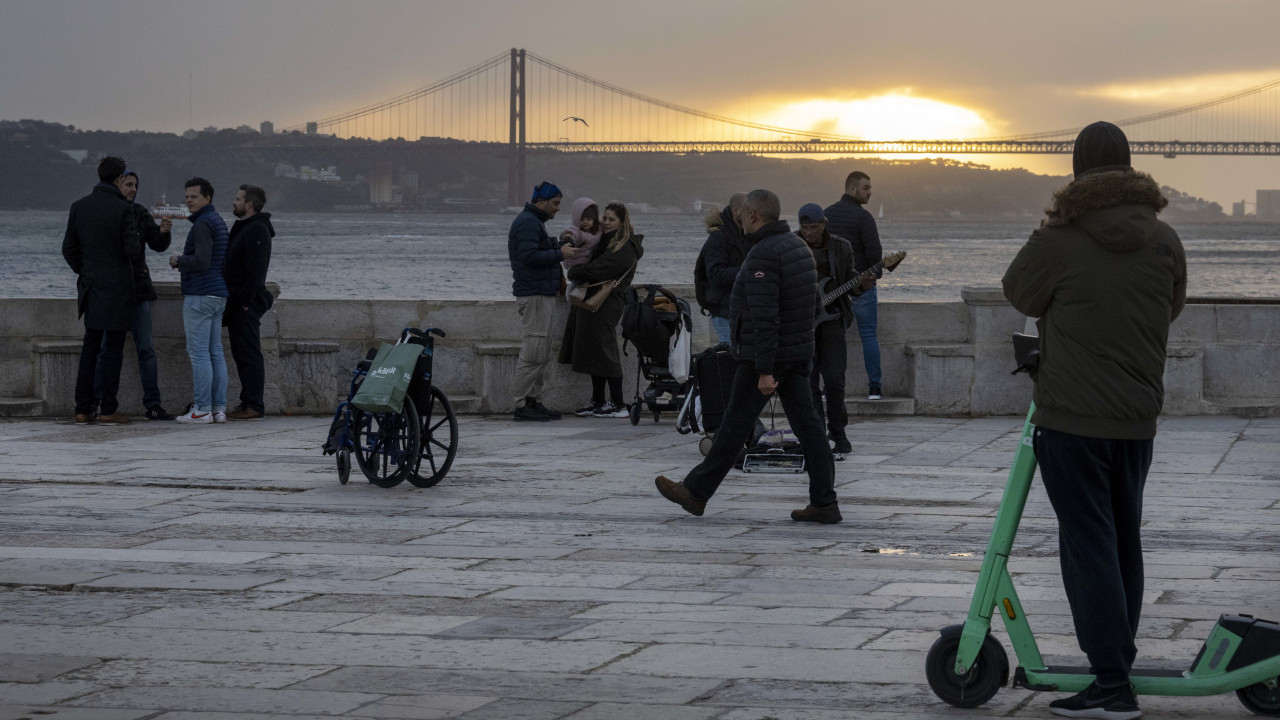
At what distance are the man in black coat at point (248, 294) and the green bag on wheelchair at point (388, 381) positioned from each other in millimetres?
3181

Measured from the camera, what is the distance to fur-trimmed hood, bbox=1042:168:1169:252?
3.50 m

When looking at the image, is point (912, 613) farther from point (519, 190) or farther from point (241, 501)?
point (519, 190)

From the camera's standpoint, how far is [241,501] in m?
7.00

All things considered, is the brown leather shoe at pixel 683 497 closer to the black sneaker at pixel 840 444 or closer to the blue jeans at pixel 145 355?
the black sneaker at pixel 840 444

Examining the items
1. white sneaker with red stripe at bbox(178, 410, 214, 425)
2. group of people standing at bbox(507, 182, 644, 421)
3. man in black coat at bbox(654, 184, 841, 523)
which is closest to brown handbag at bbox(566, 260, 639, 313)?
group of people standing at bbox(507, 182, 644, 421)

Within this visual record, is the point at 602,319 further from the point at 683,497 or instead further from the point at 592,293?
the point at 683,497

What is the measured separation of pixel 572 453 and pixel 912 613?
4.38m

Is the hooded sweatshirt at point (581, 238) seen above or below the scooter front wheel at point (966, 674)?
above

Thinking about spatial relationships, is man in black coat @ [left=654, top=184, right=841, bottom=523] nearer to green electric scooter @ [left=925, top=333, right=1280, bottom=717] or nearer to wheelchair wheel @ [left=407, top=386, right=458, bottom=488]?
Result: wheelchair wheel @ [left=407, top=386, right=458, bottom=488]

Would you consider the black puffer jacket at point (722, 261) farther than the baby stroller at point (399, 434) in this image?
Yes

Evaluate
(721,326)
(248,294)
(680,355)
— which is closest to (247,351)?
(248,294)

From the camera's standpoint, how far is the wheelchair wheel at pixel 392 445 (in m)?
7.37

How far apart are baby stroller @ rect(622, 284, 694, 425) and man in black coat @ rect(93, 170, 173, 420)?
3189mm

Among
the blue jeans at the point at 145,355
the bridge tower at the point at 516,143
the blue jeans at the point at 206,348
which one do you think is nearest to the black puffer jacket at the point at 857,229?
the blue jeans at the point at 206,348
